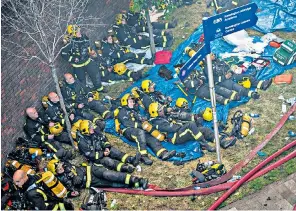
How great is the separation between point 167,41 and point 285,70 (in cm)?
465

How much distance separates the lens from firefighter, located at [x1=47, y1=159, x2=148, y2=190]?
884cm

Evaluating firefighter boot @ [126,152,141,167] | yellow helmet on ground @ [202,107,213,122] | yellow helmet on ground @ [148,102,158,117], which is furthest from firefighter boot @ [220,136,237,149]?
firefighter boot @ [126,152,141,167]

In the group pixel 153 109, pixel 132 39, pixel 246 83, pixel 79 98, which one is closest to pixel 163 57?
pixel 132 39

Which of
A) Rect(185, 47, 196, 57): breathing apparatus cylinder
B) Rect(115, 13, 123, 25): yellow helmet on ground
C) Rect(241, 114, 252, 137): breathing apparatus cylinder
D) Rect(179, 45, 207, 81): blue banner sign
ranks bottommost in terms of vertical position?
Rect(241, 114, 252, 137): breathing apparatus cylinder

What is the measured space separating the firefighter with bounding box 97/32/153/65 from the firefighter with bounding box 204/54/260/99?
9.22ft

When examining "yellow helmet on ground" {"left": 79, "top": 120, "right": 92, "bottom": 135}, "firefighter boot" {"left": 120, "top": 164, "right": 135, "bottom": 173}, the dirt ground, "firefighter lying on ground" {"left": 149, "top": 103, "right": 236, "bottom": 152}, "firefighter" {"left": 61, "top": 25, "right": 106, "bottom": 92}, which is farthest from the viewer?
"firefighter" {"left": 61, "top": 25, "right": 106, "bottom": 92}

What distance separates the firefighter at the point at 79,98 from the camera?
A: 11.4 metres

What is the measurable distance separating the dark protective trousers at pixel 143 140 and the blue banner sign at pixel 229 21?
11.7 ft

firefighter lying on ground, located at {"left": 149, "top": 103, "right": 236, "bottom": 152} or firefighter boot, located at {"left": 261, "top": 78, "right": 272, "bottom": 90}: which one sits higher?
firefighter boot, located at {"left": 261, "top": 78, "right": 272, "bottom": 90}

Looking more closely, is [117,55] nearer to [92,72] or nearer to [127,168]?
[92,72]

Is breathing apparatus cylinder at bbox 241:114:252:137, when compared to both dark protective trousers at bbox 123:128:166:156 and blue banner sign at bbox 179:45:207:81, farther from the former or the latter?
blue banner sign at bbox 179:45:207:81

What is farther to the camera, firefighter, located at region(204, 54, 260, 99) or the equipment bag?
the equipment bag

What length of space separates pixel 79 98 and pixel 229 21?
5.98m

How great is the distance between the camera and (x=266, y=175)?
28.2 ft
